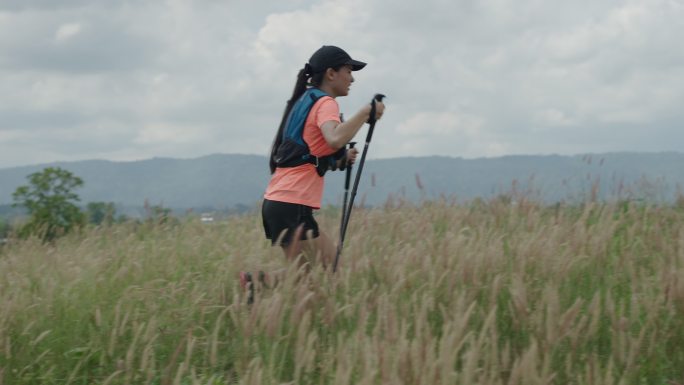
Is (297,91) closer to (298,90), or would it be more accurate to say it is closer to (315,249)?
(298,90)

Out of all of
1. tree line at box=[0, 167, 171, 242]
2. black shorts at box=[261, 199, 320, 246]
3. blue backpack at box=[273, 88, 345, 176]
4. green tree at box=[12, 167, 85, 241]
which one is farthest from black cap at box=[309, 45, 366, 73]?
green tree at box=[12, 167, 85, 241]

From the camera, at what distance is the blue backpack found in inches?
177

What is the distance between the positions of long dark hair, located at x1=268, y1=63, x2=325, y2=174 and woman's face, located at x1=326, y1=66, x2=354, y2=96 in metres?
0.07

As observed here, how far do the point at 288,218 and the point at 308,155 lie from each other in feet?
1.21

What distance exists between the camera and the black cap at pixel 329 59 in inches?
181

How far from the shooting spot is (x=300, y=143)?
4504 millimetres

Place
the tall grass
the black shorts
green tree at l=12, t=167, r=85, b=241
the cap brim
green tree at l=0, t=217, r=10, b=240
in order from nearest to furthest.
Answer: the tall grass, the black shorts, the cap brim, green tree at l=0, t=217, r=10, b=240, green tree at l=12, t=167, r=85, b=241

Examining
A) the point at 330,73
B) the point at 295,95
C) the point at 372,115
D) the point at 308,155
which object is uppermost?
the point at 330,73

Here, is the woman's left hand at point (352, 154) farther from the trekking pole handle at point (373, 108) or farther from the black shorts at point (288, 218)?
the black shorts at point (288, 218)

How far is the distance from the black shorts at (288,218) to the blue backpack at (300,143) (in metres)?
0.23

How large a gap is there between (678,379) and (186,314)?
243cm

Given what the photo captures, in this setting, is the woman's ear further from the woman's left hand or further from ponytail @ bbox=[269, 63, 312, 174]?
the woman's left hand

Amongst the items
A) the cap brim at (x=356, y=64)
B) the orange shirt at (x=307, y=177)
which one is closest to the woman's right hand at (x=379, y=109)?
the orange shirt at (x=307, y=177)

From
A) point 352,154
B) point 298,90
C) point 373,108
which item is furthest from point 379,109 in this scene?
point 298,90
